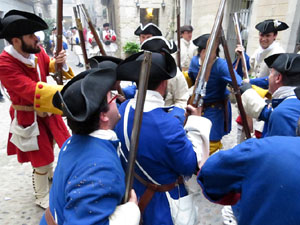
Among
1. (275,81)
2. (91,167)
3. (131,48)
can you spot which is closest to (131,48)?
(131,48)

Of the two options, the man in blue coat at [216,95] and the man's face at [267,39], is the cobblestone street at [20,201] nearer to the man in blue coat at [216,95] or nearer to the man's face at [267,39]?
the man in blue coat at [216,95]

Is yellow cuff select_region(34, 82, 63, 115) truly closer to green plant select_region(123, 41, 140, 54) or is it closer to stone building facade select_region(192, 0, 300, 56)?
stone building facade select_region(192, 0, 300, 56)

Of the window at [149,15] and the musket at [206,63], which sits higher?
the window at [149,15]

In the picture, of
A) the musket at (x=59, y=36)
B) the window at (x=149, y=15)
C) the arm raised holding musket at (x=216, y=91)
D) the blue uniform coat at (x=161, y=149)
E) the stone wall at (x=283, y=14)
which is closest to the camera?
the blue uniform coat at (x=161, y=149)

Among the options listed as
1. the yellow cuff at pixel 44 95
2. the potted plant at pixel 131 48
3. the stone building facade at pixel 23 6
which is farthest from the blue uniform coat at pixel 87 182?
the stone building facade at pixel 23 6

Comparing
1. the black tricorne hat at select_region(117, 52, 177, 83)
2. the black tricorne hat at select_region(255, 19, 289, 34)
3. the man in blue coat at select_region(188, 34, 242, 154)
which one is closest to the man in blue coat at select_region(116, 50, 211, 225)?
the black tricorne hat at select_region(117, 52, 177, 83)

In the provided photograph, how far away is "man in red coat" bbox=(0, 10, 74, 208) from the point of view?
2.49 meters

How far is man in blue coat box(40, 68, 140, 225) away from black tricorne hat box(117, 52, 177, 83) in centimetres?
33

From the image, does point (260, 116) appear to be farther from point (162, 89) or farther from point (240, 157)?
point (240, 157)

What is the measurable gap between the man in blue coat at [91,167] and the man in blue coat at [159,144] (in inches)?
11.2

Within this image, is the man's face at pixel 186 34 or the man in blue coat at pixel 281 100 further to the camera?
the man's face at pixel 186 34

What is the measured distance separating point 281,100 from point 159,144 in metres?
1.28

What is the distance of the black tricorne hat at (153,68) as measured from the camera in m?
1.61

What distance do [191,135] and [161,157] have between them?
12.6 inches
